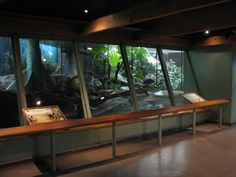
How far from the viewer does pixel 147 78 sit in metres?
6.78

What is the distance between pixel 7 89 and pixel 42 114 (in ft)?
2.79

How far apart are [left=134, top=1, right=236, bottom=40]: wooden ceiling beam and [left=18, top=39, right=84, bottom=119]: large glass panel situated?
1.71 m

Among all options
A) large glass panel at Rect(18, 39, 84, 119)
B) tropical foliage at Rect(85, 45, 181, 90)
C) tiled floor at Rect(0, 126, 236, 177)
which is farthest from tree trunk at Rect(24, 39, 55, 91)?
tiled floor at Rect(0, 126, 236, 177)

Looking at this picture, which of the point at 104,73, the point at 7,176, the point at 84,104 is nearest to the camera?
the point at 7,176

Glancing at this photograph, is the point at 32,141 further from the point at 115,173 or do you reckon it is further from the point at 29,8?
the point at 29,8

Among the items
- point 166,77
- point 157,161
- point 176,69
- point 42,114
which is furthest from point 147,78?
point 42,114

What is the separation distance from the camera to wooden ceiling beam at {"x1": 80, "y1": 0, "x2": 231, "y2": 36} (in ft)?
10.4

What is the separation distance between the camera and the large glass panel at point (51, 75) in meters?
4.96

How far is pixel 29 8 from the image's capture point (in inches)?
174

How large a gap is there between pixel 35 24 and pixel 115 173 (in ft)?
9.28

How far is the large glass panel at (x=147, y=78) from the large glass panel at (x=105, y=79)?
0.36 meters

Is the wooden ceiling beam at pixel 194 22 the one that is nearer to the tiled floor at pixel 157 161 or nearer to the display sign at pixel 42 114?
the tiled floor at pixel 157 161

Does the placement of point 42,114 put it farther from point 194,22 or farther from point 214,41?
point 214,41

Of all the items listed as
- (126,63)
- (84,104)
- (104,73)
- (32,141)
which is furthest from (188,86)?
(32,141)
